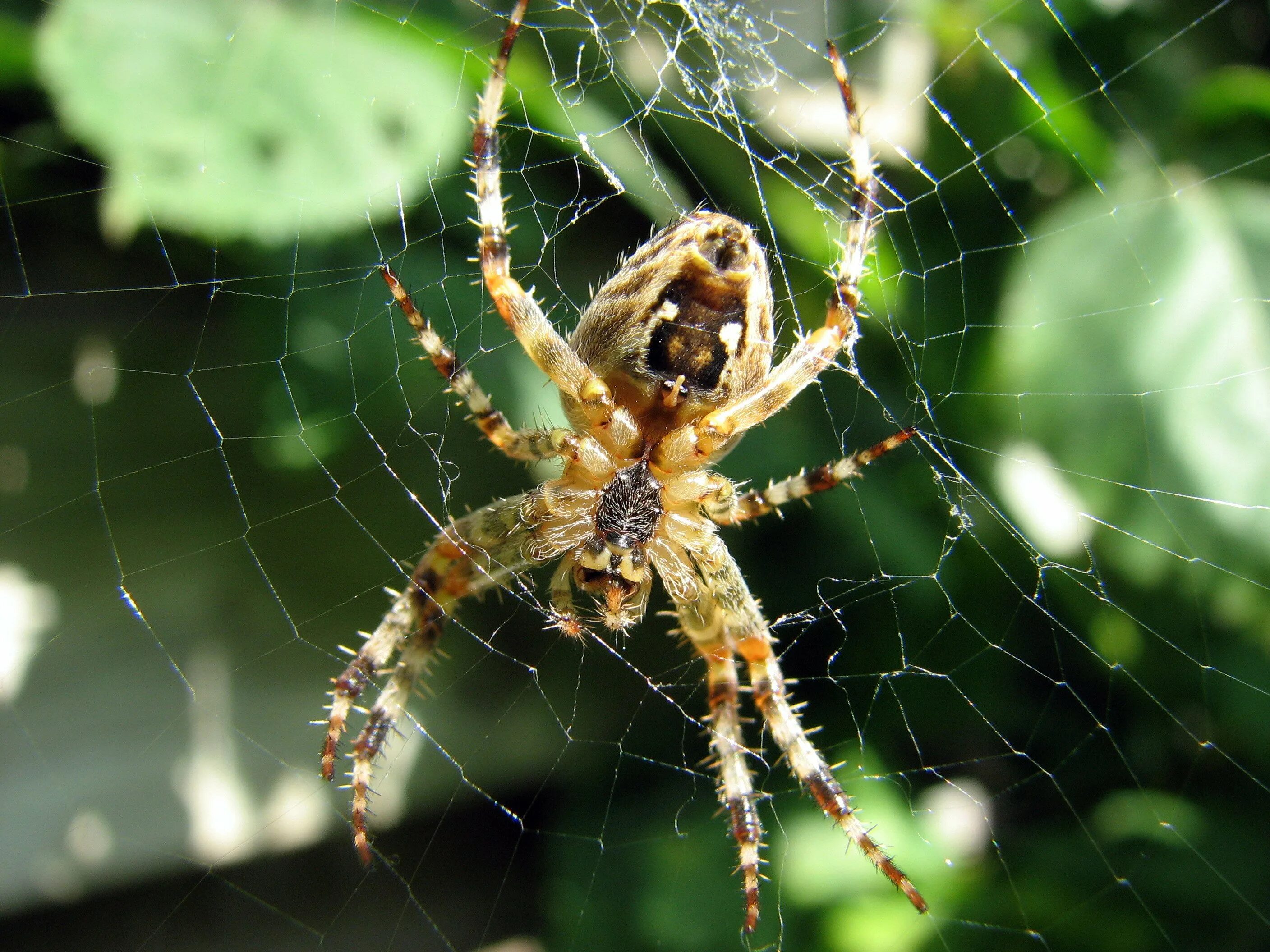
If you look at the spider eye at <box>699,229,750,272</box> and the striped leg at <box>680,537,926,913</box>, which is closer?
the spider eye at <box>699,229,750,272</box>

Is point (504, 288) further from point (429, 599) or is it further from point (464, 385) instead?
point (429, 599)

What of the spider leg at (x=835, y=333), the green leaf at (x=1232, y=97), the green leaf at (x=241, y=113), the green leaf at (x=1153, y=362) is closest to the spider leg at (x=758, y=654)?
the spider leg at (x=835, y=333)

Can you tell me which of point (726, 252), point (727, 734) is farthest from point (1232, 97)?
point (727, 734)

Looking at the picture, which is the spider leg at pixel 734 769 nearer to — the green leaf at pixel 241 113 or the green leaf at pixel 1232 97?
the green leaf at pixel 241 113

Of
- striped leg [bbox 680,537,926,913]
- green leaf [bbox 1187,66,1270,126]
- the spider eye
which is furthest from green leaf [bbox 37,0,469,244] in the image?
green leaf [bbox 1187,66,1270,126]

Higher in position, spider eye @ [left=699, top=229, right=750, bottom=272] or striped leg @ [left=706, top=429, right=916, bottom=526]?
spider eye @ [left=699, top=229, right=750, bottom=272]

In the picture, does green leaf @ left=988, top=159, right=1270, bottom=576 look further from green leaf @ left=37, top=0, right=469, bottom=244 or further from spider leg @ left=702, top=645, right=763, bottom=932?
green leaf @ left=37, top=0, right=469, bottom=244
